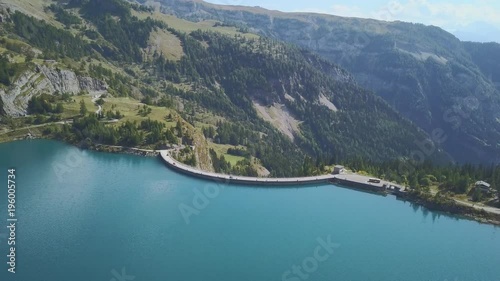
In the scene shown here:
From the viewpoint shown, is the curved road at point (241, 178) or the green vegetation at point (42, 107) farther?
the green vegetation at point (42, 107)

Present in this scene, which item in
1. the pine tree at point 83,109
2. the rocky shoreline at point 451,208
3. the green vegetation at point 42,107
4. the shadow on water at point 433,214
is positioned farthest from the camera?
the pine tree at point 83,109

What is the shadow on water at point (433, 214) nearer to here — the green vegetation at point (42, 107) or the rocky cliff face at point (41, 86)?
the green vegetation at point (42, 107)

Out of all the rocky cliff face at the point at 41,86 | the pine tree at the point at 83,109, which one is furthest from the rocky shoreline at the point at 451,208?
the rocky cliff face at the point at 41,86

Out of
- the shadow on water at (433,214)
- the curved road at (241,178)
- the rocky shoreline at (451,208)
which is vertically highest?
the rocky shoreline at (451,208)

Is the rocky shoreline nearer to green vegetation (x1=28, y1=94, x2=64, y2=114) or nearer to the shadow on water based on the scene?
the shadow on water

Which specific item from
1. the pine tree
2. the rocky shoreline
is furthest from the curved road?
the pine tree

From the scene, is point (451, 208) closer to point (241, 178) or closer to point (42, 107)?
point (241, 178)

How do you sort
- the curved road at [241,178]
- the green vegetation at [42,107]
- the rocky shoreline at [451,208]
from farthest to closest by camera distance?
the green vegetation at [42,107], the curved road at [241,178], the rocky shoreline at [451,208]

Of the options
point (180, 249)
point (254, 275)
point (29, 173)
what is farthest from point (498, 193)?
point (29, 173)

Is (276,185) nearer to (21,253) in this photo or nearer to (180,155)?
(180,155)

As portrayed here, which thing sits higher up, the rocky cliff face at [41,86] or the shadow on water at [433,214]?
the rocky cliff face at [41,86]
